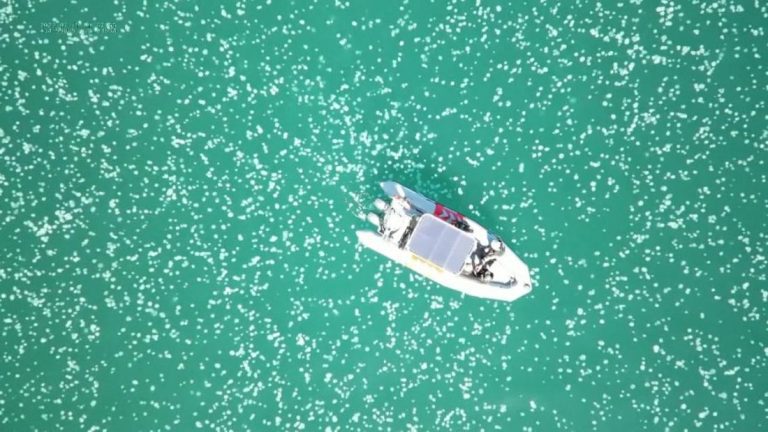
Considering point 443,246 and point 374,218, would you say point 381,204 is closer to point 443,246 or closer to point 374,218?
point 374,218

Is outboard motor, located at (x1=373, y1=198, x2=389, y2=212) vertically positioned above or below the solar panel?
above

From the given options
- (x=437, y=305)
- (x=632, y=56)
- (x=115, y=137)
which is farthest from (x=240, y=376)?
(x=632, y=56)

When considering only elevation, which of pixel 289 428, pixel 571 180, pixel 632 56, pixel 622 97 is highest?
pixel 632 56

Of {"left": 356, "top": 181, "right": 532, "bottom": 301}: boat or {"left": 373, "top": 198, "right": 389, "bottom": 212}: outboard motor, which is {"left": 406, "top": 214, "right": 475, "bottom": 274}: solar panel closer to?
{"left": 356, "top": 181, "right": 532, "bottom": 301}: boat

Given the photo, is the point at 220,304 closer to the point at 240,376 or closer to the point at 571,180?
the point at 240,376

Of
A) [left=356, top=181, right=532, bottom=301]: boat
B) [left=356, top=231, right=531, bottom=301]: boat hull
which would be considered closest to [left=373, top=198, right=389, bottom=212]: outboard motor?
[left=356, top=181, right=532, bottom=301]: boat

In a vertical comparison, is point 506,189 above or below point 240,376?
above

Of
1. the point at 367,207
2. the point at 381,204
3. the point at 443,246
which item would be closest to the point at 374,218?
the point at 381,204
